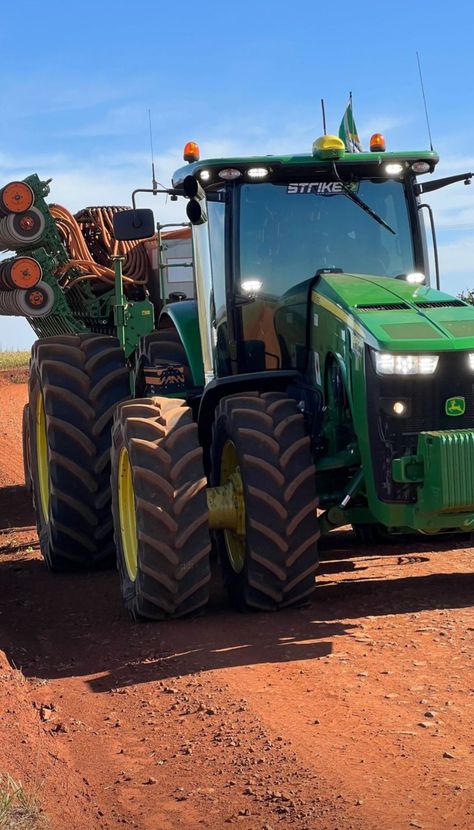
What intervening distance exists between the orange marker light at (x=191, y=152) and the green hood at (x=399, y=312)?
136cm

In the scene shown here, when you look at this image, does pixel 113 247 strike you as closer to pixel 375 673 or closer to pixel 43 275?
pixel 43 275

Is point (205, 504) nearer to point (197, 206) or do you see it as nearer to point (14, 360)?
point (197, 206)

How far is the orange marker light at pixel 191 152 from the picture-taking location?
831cm

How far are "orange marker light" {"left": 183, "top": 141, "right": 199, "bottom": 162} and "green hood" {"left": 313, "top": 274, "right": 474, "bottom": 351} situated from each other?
136 cm

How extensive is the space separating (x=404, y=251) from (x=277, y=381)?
1.28m

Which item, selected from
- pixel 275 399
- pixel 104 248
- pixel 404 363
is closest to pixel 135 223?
pixel 275 399

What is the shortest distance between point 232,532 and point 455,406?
1.69 m

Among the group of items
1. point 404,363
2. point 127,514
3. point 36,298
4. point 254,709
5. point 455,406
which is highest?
point 36,298

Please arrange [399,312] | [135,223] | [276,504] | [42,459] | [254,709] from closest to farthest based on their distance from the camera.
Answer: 1. [254,709]
2. [276,504]
3. [399,312]
4. [135,223]
5. [42,459]

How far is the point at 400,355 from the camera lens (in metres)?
6.78

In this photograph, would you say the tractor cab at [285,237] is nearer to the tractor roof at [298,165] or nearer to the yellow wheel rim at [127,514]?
the tractor roof at [298,165]

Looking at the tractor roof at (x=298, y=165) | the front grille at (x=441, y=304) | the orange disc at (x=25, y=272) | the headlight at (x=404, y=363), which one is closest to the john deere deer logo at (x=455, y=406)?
the headlight at (x=404, y=363)

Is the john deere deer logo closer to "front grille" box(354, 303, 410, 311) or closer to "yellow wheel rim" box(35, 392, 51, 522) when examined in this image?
"front grille" box(354, 303, 410, 311)

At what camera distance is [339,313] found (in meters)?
7.24
